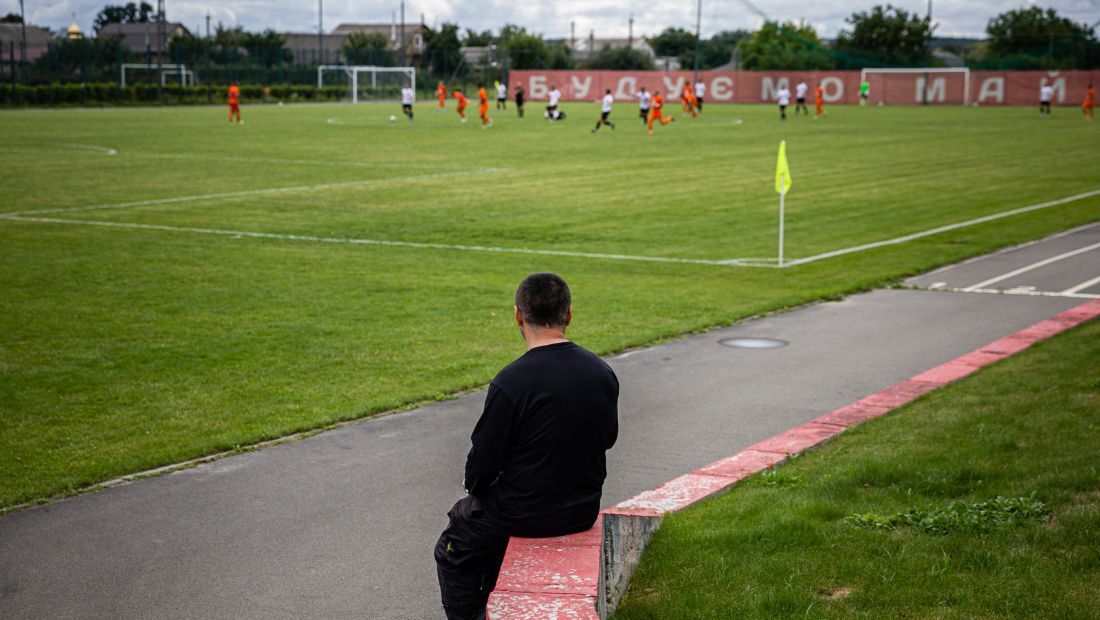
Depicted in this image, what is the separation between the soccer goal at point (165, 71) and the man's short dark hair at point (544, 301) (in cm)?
7881

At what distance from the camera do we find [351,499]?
7.32m

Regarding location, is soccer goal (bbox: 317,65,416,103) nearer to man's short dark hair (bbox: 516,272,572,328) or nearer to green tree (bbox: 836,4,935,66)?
green tree (bbox: 836,4,935,66)

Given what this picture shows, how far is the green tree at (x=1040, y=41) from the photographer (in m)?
86.8

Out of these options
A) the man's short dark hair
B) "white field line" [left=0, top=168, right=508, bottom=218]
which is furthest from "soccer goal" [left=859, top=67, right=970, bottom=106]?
the man's short dark hair

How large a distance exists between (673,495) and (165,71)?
8832 centimetres

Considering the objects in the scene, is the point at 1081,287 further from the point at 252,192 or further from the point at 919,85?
the point at 919,85

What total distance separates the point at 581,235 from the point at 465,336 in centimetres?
789

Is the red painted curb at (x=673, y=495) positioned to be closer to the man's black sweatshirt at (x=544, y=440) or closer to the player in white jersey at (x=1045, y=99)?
the man's black sweatshirt at (x=544, y=440)

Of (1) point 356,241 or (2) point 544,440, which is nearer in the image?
(2) point 544,440

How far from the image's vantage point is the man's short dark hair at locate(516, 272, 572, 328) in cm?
494

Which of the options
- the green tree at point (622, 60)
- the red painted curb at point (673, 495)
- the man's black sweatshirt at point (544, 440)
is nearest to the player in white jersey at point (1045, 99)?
the red painted curb at point (673, 495)

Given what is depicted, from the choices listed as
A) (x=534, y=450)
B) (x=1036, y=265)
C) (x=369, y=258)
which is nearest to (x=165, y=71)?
(x=369, y=258)

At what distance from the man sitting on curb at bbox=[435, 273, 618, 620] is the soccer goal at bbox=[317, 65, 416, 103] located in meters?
87.3

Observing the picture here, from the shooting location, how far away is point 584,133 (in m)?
48.4
